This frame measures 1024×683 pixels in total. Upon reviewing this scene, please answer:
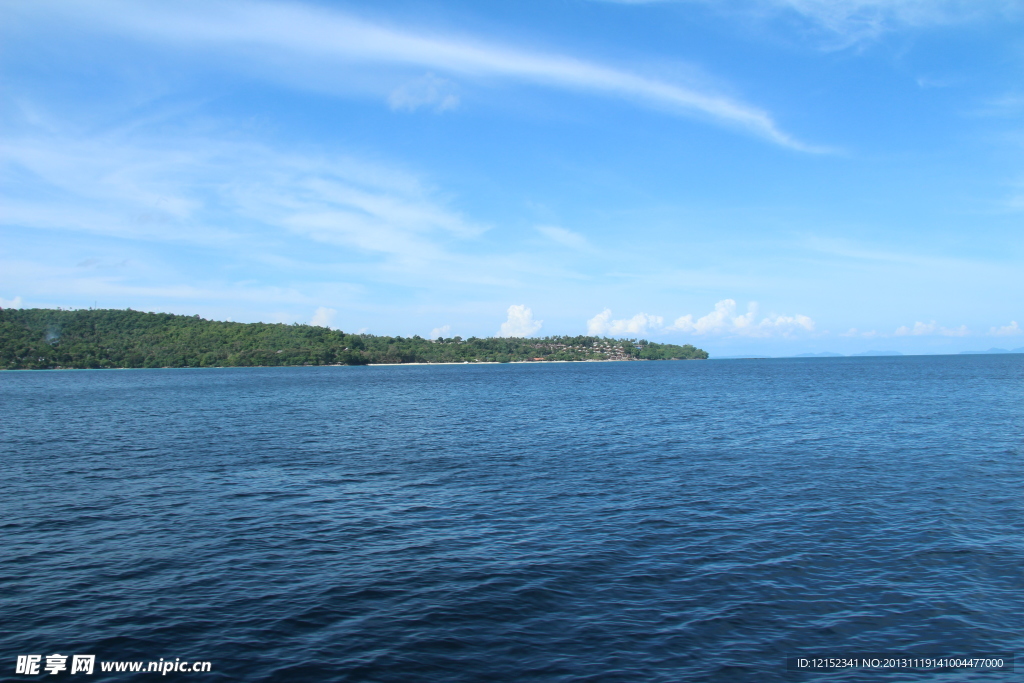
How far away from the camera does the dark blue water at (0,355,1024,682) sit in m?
15.3

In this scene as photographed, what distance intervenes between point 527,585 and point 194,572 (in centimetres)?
1136

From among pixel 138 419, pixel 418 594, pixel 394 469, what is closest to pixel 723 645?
pixel 418 594

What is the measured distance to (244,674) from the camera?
14.0m

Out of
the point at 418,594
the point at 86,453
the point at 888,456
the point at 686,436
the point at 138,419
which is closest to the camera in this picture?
the point at 418,594

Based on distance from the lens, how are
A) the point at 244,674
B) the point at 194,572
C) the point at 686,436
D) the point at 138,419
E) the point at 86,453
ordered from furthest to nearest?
1. the point at 138,419
2. the point at 686,436
3. the point at 86,453
4. the point at 194,572
5. the point at 244,674

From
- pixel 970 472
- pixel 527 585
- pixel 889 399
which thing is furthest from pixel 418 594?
pixel 889 399

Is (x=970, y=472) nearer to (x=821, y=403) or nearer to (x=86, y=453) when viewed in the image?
(x=821, y=403)

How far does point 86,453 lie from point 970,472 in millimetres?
60473

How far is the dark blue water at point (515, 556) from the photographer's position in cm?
1528

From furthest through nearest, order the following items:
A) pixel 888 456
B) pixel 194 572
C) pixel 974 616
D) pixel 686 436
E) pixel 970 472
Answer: pixel 686 436, pixel 888 456, pixel 970 472, pixel 194 572, pixel 974 616

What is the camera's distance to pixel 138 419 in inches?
2736

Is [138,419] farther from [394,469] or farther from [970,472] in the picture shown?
[970,472]

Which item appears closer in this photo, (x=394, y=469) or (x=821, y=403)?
(x=394, y=469)

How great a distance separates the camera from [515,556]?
2186 cm
